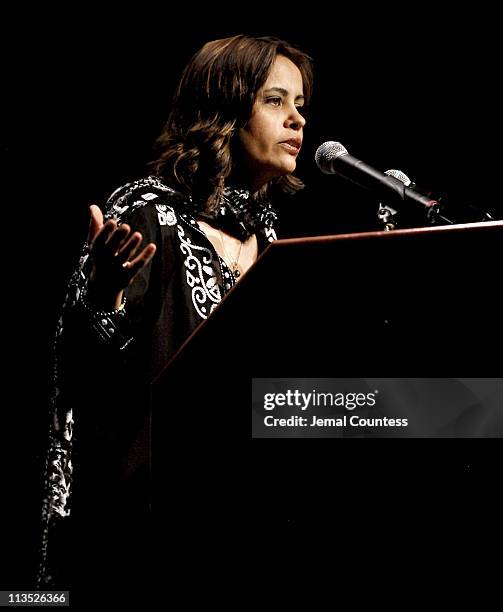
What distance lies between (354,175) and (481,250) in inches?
26.7

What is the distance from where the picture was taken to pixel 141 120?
7.36 ft

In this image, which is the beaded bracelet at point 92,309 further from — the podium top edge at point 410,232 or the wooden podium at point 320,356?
the podium top edge at point 410,232

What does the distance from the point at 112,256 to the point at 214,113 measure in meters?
0.88

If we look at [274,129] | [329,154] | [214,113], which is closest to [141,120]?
[214,113]

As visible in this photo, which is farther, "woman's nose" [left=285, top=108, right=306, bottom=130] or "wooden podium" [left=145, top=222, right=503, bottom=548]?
"woman's nose" [left=285, top=108, right=306, bottom=130]

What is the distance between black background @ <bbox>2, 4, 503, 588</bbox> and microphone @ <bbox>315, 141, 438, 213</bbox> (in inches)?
28.6

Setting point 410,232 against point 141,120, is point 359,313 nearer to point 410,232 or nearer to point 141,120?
point 410,232

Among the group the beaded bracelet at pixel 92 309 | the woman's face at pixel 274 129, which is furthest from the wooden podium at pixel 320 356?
the woman's face at pixel 274 129

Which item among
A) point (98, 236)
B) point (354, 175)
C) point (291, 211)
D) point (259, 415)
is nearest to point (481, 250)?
point (259, 415)

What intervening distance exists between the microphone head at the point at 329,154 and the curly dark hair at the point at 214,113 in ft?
1.08

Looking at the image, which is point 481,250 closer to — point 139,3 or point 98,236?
point 98,236

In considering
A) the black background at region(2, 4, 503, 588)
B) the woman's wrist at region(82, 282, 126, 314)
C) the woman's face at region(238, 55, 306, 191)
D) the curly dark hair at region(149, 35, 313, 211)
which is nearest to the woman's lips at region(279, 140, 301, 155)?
the woman's face at region(238, 55, 306, 191)

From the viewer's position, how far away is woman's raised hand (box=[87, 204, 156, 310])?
0.91m

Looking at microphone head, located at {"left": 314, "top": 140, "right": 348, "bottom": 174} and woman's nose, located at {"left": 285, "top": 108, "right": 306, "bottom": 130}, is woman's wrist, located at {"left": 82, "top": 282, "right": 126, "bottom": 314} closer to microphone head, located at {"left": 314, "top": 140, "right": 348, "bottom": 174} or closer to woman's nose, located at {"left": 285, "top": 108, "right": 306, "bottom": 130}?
microphone head, located at {"left": 314, "top": 140, "right": 348, "bottom": 174}
